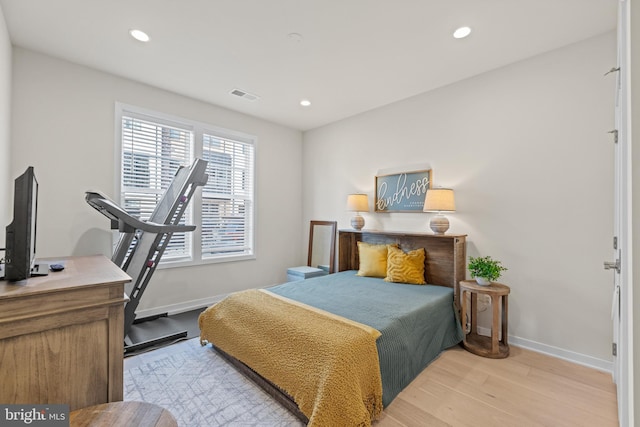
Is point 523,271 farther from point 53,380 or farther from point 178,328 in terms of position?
point 178,328

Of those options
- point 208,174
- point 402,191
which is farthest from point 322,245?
point 208,174

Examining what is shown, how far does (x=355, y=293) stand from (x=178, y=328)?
1.99 metres

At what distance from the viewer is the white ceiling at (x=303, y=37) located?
212 centimetres

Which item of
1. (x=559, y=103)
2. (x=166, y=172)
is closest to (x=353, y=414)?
(x=559, y=103)

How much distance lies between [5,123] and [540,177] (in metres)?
4.70

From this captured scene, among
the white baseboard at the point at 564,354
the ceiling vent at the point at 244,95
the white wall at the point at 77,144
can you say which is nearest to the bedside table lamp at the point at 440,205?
the white baseboard at the point at 564,354

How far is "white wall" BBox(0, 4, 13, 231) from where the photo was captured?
2146mm

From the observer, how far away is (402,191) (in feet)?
12.0

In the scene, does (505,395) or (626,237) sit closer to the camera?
(626,237)

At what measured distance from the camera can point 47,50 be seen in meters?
2.71

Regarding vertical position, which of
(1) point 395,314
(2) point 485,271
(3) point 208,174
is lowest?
(1) point 395,314

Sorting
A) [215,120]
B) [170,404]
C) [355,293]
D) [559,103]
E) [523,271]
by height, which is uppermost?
[215,120]

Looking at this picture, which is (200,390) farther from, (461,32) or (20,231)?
(461,32)

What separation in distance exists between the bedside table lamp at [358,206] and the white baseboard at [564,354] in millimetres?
2090
